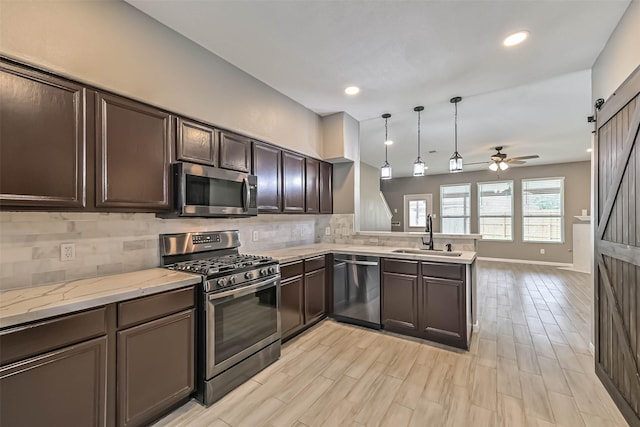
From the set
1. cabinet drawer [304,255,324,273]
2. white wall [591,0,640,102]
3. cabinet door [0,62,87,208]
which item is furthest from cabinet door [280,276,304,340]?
white wall [591,0,640,102]

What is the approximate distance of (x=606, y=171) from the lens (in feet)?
7.18

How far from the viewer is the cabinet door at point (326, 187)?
4014 millimetres

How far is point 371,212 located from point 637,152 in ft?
14.9

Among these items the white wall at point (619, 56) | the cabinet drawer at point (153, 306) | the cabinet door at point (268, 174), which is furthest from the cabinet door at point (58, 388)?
the white wall at point (619, 56)

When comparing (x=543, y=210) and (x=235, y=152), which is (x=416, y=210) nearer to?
(x=543, y=210)

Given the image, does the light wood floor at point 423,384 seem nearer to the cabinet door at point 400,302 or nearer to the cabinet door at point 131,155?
the cabinet door at point 400,302

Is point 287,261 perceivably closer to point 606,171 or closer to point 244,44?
point 244,44

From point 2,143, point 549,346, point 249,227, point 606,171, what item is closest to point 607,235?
point 606,171

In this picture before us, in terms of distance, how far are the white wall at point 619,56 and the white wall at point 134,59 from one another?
9.84 feet

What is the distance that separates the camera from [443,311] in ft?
9.28

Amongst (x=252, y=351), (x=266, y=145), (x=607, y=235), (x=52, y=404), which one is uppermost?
(x=266, y=145)

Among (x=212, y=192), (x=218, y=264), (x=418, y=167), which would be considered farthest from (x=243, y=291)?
(x=418, y=167)

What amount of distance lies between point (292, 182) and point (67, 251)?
220cm

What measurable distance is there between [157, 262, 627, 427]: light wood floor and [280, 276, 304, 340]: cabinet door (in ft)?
0.57
